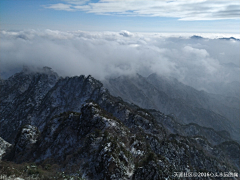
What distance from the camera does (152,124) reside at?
441 ft

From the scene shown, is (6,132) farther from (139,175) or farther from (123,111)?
(139,175)

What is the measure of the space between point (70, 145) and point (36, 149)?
67.0ft

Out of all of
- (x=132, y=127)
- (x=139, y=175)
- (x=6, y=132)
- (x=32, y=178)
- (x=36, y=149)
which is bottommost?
(x=6, y=132)

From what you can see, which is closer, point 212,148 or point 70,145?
point 70,145

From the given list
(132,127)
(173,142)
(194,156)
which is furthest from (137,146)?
(194,156)

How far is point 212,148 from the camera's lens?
16138cm

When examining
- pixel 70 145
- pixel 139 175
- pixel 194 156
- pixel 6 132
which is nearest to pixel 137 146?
pixel 139 175

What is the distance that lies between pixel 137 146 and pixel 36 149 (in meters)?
51.8

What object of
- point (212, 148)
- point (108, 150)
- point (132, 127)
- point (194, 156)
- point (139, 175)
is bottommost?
point (212, 148)

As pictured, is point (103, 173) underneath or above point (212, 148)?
above

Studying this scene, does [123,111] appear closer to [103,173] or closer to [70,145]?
[70,145]

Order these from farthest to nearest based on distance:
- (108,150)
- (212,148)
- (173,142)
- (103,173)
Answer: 1. (212,148)
2. (173,142)
3. (108,150)
4. (103,173)

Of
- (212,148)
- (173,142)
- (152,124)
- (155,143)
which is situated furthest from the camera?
(212,148)

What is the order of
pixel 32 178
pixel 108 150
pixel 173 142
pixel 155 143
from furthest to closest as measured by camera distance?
1. pixel 173 142
2. pixel 155 143
3. pixel 108 150
4. pixel 32 178
